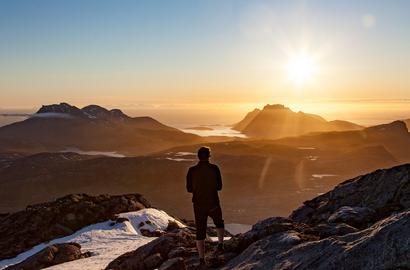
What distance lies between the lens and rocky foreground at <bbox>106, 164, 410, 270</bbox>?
9539mm

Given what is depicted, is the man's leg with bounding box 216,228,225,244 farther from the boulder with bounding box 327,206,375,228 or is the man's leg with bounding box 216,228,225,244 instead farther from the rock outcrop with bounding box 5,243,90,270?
the rock outcrop with bounding box 5,243,90,270

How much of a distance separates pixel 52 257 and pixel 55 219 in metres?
15.3

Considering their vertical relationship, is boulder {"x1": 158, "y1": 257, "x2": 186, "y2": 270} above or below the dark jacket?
below

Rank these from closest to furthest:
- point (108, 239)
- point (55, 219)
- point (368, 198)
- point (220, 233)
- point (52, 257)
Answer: point (220, 233), point (368, 198), point (52, 257), point (108, 239), point (55, 219)

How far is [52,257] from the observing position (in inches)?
1134

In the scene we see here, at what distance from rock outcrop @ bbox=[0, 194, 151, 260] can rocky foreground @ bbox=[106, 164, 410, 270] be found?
74.5ft

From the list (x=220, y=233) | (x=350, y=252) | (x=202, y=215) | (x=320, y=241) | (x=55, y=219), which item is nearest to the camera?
(x=350, y=252)

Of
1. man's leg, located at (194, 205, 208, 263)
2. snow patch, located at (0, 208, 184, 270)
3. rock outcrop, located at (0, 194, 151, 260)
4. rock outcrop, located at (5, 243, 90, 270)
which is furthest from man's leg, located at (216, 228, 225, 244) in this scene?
rock outcrop, located at (0, 194, 151, 260)

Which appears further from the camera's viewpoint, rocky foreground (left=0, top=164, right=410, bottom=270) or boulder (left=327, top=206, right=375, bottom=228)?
boulder (left=327, top=206, right=375, bottom=228)

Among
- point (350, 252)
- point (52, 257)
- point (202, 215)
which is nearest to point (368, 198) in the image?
point (202, 215)

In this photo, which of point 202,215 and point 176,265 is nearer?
point 202,215

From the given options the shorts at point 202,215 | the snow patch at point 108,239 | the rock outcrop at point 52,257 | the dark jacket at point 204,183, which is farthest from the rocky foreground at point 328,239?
the rock outcrop at point 52,257

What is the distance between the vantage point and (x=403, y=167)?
720 inches

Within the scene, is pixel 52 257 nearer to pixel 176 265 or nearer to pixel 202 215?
pixel 176 265
